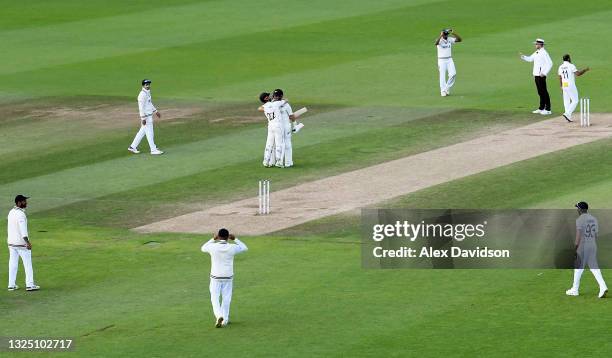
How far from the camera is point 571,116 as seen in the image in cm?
4331

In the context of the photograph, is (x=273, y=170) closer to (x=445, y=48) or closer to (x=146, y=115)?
(x=146, y=115)

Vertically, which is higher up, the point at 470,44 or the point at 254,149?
the point at 470,44

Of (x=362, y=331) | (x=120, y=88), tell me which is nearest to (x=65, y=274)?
(x=362, y=331)

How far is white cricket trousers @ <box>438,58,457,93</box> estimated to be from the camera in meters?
46.7

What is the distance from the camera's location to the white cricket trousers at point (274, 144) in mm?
37750

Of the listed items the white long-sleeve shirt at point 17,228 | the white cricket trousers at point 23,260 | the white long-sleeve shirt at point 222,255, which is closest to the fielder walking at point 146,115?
the white long-sleeve shirt at point 17,228

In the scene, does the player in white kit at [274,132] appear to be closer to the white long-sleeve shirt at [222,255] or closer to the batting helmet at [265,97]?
the batting helmet at [265,97]

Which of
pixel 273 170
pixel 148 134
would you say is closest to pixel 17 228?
pixel 273 170

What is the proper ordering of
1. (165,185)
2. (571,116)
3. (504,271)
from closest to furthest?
(504,271) → (165,185) → (571,116)

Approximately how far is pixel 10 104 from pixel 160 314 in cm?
2396

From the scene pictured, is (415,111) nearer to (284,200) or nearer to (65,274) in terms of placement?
(284,200)

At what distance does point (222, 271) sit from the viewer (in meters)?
24.7

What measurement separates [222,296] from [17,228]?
4.77 meters

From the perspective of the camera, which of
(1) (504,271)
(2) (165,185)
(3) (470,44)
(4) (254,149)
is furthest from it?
(3) (470,44)
